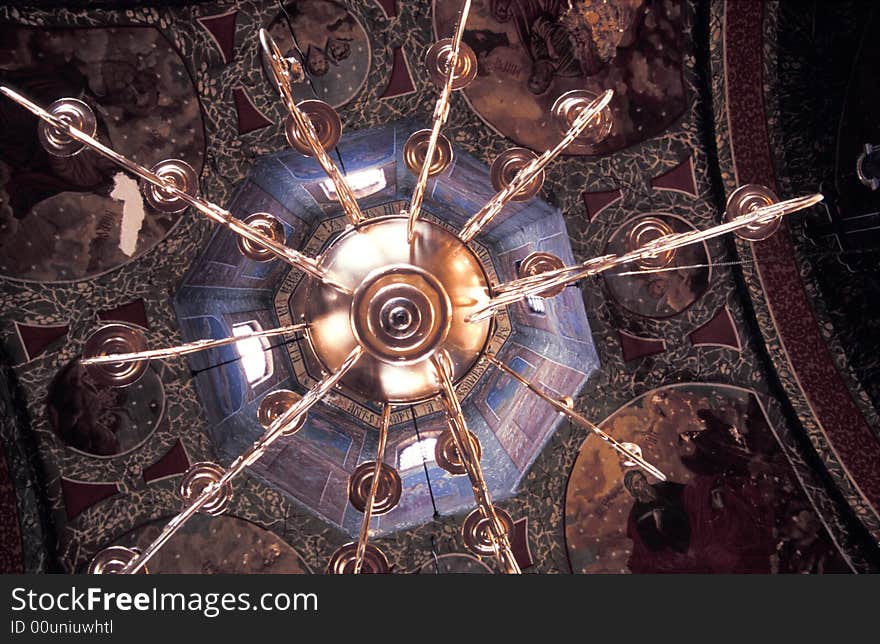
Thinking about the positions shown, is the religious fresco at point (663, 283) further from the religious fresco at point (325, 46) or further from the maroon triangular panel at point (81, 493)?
the maroon triangular panel at point (81, 493)

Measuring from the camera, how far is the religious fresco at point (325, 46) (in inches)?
306

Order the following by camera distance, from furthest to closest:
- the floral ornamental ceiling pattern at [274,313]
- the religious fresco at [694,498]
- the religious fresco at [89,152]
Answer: the religious fresco at [694,498] < the floral ornamental ceiling pattern at [274,313] < the religious fresco at [89,152]

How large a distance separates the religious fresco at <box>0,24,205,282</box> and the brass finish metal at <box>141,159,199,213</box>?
2.78m

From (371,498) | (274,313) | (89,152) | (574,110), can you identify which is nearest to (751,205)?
(574,110)

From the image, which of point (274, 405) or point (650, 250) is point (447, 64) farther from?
point (274, 405)

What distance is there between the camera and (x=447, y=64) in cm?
501

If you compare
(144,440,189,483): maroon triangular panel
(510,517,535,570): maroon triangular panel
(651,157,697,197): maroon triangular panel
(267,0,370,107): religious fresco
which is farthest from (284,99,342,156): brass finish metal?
(510,517,535,570): maroon triangular panel

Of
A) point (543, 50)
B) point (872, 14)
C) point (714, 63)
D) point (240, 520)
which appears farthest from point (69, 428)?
point (872, 14)

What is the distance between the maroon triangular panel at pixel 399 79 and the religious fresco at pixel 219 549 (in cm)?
454

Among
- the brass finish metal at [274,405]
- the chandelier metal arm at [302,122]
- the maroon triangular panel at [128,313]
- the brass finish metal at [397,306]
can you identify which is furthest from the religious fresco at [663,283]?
the maroon triangular panel at [128,313]

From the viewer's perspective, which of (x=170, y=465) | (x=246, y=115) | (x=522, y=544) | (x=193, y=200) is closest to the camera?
(x=193, y=200)

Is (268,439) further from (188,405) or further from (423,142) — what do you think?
(188,405)

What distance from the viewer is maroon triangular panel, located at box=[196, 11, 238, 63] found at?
7684 millimetres

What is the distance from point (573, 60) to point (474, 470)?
478 centimetres
